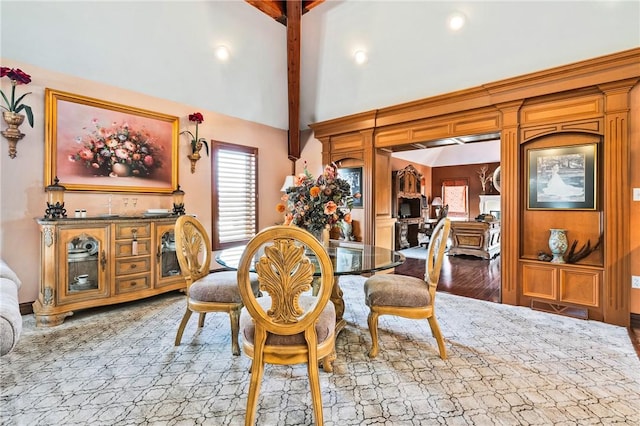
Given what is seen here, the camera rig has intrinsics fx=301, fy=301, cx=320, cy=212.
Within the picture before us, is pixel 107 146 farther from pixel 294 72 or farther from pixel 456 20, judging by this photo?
pixel 456 20

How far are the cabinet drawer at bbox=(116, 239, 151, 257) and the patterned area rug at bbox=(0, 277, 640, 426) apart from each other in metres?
0.72

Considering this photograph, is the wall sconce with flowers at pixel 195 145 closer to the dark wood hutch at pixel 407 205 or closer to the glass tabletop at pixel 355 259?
the glass tabletop at pixel 355 259

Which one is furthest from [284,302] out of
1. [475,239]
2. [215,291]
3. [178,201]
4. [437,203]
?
[437,203]

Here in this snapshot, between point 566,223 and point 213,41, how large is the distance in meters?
4.65

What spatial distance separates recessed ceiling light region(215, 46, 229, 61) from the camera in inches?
152

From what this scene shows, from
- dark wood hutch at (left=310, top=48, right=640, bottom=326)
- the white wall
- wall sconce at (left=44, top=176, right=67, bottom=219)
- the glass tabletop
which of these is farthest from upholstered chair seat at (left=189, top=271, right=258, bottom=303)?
dark wood hutch at (left=310, top=48, right=640, bottom=326)

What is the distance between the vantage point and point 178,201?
407 cm

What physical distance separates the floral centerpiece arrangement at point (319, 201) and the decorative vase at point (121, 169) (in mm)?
2403

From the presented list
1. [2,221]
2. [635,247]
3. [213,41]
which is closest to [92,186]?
[2,221]

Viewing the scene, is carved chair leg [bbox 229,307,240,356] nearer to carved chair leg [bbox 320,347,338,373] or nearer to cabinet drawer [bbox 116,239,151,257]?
carved chair leg [bbox 320,347,338,373]

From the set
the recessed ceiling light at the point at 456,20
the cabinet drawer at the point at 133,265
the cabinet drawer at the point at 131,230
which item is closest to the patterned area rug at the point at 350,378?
the cabinet drawer at the point at 133,265

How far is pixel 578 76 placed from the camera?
9.98ft

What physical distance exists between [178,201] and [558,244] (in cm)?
458

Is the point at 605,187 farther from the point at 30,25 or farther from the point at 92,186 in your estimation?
the point at 30,25
